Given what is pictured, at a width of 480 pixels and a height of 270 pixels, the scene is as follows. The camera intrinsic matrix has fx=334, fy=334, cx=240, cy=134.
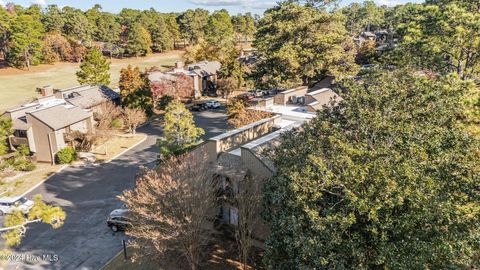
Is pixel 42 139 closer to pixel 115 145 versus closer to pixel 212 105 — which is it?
pixel 115 145

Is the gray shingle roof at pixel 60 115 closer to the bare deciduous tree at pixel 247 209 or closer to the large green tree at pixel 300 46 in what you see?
the large green tree at pixel 300 46

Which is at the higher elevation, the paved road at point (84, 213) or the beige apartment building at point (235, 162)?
the beige apartment building at point (235, 162)

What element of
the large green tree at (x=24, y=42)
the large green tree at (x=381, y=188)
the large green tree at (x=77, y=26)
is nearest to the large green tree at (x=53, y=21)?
the large green tree at (x=77, y=26)

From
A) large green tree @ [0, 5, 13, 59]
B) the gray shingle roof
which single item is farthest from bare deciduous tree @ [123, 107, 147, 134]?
large green tree @ [0, 5, 13, 59]

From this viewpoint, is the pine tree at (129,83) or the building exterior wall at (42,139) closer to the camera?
the building exterior wall at (42,139)

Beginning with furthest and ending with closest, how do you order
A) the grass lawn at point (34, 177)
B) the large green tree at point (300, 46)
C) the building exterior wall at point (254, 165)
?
the large green tree at point (300, 46) < the grass lawn at point (34, 177) < the building exterior wall at point (254, 165)

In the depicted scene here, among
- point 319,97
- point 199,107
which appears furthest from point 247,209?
point 199,107

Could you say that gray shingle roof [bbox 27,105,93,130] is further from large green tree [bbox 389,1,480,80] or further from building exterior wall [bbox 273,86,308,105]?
large green tree [bbox 389,1,480,80]
